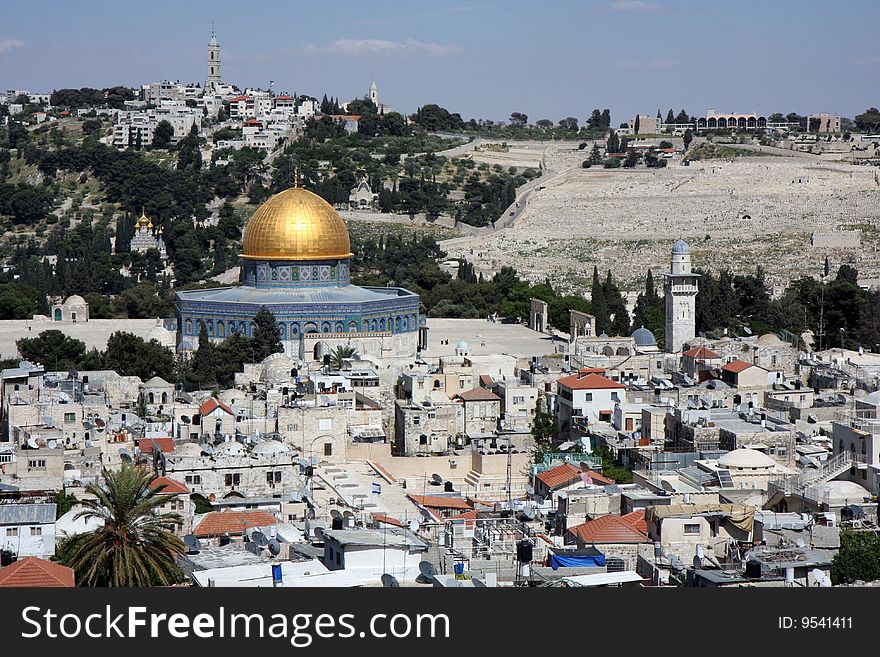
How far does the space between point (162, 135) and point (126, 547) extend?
5673 centimetres

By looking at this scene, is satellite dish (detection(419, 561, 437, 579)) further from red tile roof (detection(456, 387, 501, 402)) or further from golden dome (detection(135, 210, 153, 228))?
golden dome (detection(135, 210, 153, 228))

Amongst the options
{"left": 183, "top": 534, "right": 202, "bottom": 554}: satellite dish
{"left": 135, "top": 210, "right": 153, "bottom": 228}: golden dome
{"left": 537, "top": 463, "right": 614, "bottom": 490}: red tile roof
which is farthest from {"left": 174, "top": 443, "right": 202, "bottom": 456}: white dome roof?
{"left": 135, "top": 210, "right": 153, "bottom": 228}: golden dome

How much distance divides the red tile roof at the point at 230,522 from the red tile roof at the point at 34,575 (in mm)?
2994

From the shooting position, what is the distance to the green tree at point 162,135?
2680 inches

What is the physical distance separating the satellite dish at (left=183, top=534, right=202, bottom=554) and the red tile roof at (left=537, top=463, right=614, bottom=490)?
4.54 metres

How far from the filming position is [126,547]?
12.9 meters

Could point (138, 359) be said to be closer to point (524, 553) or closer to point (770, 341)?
point (770, 341)

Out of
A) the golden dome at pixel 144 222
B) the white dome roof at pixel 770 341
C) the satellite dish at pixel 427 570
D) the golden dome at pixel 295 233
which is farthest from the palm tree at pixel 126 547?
the golden dome at pixel 144 222

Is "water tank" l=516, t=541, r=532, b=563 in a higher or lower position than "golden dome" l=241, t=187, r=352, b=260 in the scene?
lower

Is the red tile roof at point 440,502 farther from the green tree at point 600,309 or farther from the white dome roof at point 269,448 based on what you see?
the green tree at point 600,309

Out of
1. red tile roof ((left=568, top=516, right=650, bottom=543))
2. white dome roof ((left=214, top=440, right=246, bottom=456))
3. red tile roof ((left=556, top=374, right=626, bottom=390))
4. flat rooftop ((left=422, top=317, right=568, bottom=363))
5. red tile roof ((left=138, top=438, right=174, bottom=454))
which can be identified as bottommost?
flat rooftop ((left=422, top=317, right=568, bottom=363))

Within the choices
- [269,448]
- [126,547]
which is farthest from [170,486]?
[126,547]

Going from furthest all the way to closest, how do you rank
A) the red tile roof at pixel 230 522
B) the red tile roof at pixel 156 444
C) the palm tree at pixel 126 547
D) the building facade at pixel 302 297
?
1. the building facade at pixel 302 297
2. the red tile roof at pixel 156 444
3. the red tile roof at pixel 230 522
4. the palm tree at pixel 126 547

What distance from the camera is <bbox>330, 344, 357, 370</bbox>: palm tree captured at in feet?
86.8
